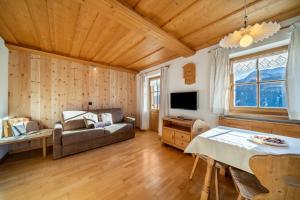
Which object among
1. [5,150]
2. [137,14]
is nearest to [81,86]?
[5,150]

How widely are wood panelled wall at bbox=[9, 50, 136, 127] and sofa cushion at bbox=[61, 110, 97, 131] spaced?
0.40 metres

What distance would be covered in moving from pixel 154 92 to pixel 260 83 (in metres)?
→ 2.95

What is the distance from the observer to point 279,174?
0.76 m

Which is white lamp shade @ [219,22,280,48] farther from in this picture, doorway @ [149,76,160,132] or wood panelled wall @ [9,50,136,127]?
wood panelled wall @ [9,50,136,127]

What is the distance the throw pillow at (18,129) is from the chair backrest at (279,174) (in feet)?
12.1

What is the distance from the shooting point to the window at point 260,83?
188cm

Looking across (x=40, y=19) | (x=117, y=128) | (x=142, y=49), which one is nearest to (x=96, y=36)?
(x=40, y=19)

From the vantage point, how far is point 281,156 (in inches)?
28.9

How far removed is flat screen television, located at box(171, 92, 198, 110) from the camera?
9.13 feet

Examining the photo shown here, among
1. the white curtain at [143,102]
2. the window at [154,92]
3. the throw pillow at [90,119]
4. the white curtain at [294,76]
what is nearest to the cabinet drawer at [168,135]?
the window at [154,92]

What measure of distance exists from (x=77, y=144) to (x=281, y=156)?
3.08m

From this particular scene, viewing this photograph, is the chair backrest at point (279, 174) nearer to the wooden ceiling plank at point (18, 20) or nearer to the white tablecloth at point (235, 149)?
the white tablecloth at point (235, 149)

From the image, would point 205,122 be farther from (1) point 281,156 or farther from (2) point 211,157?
(1) point 281,156

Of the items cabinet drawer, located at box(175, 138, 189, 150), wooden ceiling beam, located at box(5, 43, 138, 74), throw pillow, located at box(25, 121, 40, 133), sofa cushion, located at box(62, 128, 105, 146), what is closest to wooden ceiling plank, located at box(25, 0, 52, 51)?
wooden ceiling beam, located at box(5, 43, 138, 74)
